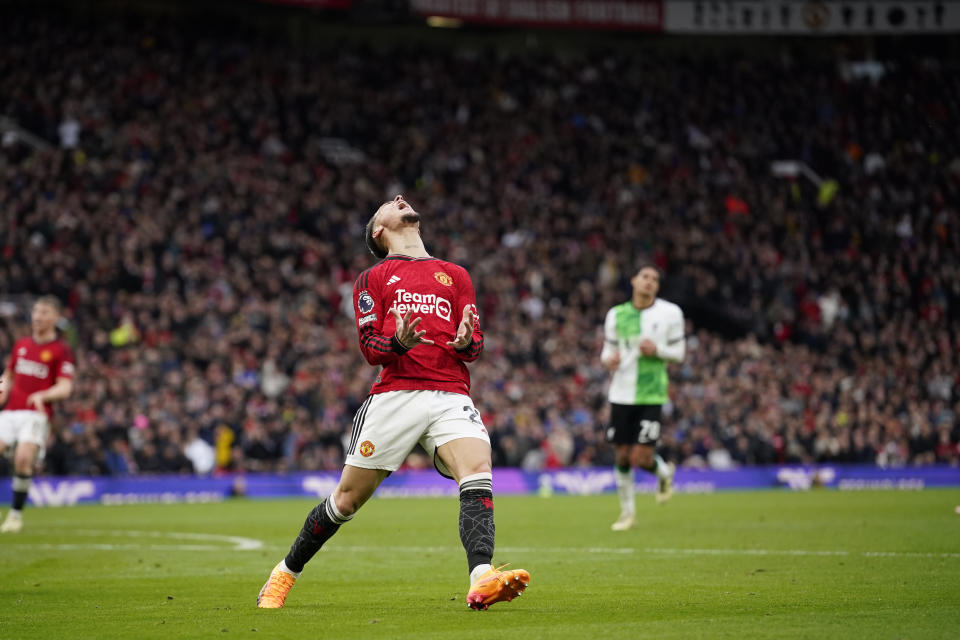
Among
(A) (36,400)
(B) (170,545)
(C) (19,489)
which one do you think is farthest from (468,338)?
(C) (19,489)

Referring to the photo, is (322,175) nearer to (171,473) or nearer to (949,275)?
(171,473)

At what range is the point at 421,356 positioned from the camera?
25.6 ft

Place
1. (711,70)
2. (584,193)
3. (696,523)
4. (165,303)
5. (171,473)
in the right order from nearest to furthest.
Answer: (696,523), (171,473), (165,303), (584,193), (711,70)

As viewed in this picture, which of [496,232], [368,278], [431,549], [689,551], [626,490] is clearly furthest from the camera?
[496,232]

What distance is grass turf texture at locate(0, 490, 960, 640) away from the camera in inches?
280

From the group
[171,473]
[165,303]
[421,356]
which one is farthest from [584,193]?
[421,356]

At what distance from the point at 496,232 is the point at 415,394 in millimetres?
29848

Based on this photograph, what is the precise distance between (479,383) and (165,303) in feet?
25.3

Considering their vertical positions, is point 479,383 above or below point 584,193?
below

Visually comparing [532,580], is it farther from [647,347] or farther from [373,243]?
[647,347]

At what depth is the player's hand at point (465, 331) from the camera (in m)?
7.56

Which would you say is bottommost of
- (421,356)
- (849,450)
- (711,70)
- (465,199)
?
(849,450)

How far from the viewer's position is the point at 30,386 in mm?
16359

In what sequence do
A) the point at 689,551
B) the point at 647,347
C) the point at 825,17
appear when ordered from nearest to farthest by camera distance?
the point at 689,551, the point at 647,347, the point at 825,17
